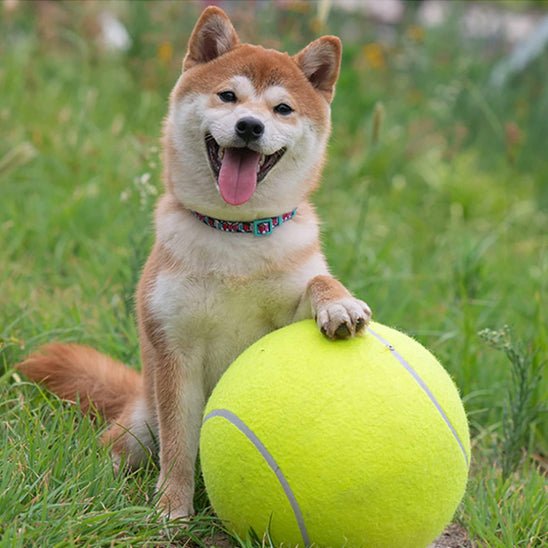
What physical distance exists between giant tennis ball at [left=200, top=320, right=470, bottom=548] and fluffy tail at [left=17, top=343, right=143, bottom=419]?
866 millimetres

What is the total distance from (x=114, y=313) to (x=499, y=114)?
13.3 ft

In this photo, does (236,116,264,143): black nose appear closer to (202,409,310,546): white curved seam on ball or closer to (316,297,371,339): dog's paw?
(316,297,371,339): dog's paw

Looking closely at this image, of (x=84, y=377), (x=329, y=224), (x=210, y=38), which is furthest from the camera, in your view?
(x=329, y=224)

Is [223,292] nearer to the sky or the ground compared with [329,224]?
nearer to the sky

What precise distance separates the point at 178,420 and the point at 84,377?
57 cm

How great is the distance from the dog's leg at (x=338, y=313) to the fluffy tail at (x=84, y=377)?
0.91 meters

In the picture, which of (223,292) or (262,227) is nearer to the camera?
(223,292)

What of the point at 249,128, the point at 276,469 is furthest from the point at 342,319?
the point at 249,128

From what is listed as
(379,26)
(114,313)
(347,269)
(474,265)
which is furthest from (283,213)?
(379,26)

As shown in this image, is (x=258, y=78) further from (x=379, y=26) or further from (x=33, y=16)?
(x=379, y=26)

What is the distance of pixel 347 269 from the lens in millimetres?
4039

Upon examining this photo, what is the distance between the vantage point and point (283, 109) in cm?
266

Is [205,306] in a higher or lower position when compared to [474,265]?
higher

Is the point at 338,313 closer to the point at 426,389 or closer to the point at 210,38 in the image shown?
the point at 426,389
